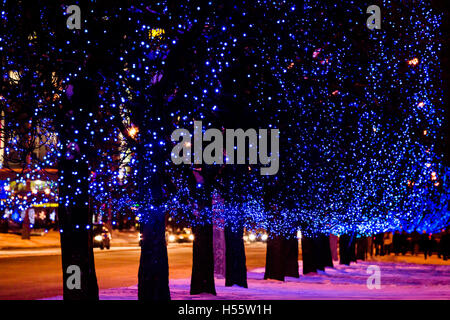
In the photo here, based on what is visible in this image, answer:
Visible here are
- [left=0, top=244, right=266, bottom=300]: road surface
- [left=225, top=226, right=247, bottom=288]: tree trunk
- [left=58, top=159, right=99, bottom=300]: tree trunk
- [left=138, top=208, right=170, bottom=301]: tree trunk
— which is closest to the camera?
[left=58, top=159, right=99, bottom=300]: tree trunk

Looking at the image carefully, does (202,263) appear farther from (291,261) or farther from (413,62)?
(413,62)

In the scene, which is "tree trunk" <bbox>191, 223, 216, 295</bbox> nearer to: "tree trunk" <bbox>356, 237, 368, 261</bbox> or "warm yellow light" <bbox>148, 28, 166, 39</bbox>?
"warm yellow light" <bbox>148, 28, 166, 39</bbox>

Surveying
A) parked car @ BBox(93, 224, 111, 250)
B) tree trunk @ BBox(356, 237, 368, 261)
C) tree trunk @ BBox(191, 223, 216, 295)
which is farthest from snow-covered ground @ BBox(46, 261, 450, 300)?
parked car @ BBox(93, 224, 111, 250)

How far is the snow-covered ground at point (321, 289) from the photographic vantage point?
16672 mm

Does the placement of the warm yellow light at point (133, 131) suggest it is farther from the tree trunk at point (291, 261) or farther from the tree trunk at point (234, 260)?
the tree trunk at point (291, 261)

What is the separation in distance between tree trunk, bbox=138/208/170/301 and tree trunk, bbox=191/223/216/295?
11.1 ft

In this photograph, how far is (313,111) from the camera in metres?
18.9

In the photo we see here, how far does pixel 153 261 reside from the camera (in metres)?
13.4

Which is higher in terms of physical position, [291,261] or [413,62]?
[413,62]

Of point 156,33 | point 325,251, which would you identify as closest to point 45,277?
point 156,33

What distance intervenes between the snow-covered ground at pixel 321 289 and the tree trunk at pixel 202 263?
1.18ft

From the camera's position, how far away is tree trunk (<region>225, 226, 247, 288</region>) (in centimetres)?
2020

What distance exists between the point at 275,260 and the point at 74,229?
478 inches
